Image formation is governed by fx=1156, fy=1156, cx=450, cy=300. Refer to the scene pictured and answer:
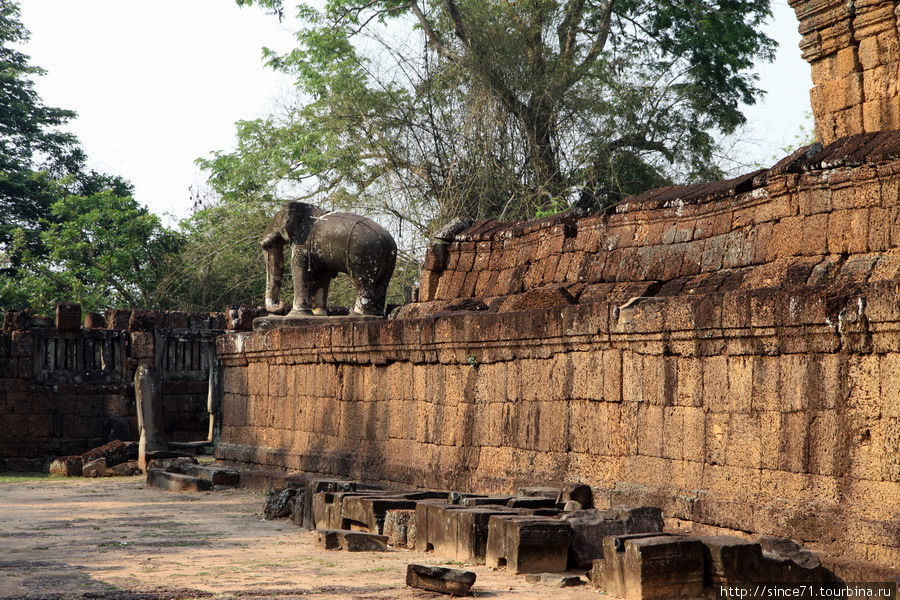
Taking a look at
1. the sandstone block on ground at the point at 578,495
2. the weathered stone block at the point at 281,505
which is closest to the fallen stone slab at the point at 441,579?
the sandstone block on ground at the point at 578,495

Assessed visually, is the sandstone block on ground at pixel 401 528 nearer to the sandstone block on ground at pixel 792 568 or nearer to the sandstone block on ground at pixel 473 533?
the sandstone block on ground at pixel 473 533

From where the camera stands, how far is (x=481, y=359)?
9.85 meters

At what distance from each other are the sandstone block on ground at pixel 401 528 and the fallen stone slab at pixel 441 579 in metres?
1.71

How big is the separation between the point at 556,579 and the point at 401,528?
1.91 m

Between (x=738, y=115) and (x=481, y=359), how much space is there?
17.2m

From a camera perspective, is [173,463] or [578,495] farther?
[173,463]

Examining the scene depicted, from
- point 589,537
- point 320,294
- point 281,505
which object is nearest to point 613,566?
point 589,537

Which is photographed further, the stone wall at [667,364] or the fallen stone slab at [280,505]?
the fallen stone slab at [280,505]

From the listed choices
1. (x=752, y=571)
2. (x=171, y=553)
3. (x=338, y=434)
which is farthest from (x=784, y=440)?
(x=338, y=434)

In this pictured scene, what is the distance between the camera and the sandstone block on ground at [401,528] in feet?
26.4

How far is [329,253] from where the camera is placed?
13922 millimetres

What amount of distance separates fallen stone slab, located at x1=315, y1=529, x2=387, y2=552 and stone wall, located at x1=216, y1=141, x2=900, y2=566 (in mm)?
1528

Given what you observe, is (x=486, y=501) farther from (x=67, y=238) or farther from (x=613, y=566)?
(x=67, y=238)

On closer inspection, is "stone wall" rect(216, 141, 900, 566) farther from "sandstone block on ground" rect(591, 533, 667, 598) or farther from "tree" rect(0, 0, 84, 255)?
"tree" rect(0, 0, 84, 255)
